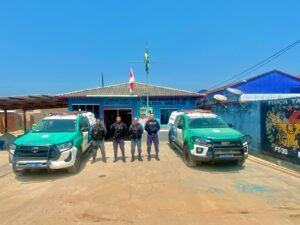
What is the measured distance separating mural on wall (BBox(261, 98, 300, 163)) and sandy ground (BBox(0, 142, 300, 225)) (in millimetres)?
973

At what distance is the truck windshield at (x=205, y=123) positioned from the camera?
946 cm

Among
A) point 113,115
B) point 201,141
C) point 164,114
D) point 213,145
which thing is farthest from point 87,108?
point 213,145

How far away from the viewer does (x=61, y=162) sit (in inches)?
295

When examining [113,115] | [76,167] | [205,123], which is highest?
[113,115]

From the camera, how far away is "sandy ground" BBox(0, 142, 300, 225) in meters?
4.60

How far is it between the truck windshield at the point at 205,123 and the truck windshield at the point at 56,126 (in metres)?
4.58

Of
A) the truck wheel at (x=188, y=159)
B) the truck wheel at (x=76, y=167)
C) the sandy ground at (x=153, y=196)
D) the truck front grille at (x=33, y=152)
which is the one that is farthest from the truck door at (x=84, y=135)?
the truck wheel at (x=188, y=159)

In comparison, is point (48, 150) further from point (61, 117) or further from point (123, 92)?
point (123, 92)

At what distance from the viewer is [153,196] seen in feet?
18.7

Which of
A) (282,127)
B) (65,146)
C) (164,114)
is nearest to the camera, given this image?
(65,146)

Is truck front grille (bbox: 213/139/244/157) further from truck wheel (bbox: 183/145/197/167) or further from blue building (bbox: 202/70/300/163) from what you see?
blue building (bbox: 202/70/300/163)

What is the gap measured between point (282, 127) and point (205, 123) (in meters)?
2.74

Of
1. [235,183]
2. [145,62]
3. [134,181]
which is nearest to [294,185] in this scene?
[235,183]

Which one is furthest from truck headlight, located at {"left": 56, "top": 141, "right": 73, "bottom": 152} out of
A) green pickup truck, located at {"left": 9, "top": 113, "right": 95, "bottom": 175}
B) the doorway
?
the doorway
